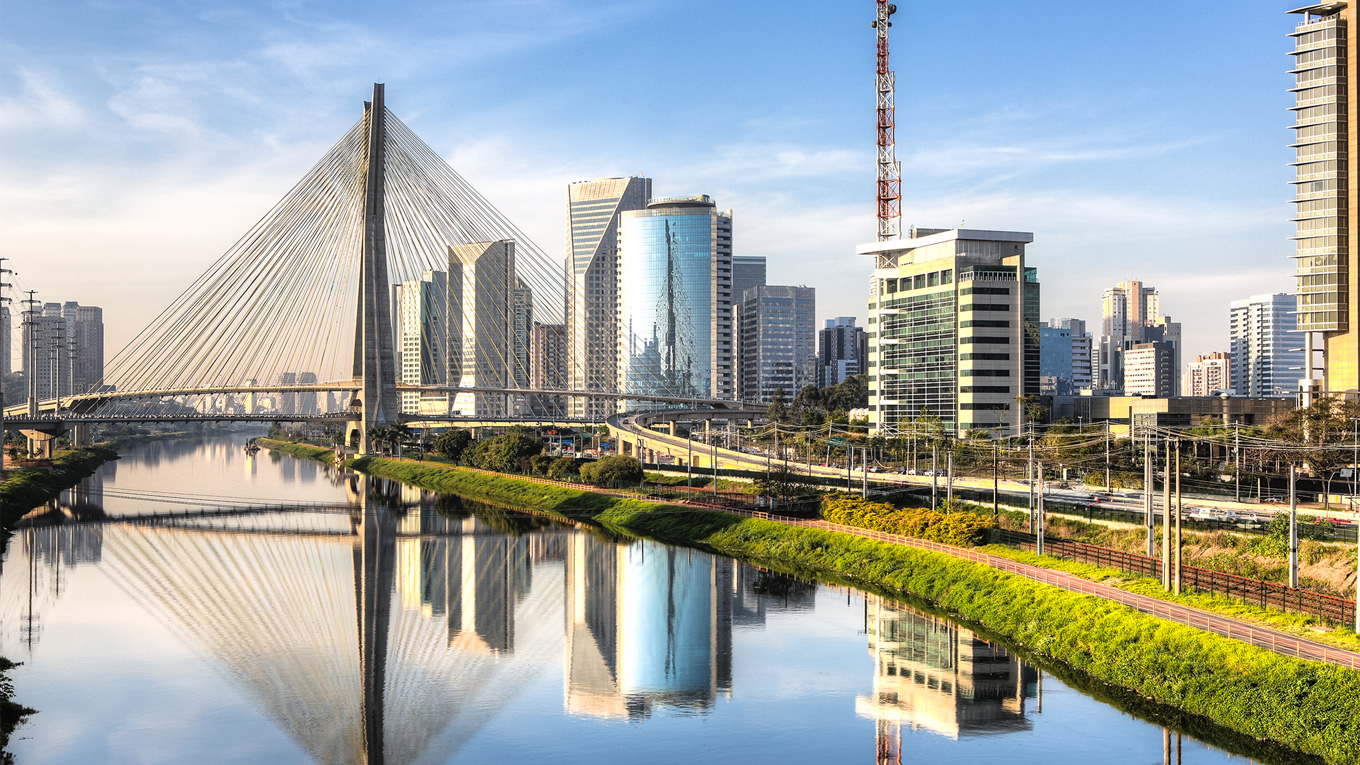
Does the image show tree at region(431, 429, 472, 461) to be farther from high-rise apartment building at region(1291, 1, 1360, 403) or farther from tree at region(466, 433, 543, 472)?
high-rise apartment building at region(1291, 1, 1360, 403)

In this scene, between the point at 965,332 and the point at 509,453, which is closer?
the point at 965,332

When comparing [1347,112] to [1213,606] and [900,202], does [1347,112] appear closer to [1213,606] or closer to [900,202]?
[900,202]

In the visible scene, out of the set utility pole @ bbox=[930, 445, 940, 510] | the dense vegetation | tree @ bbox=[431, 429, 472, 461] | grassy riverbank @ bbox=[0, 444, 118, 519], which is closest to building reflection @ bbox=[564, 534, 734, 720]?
the dense vegetation

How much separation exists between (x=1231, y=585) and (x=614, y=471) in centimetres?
5104

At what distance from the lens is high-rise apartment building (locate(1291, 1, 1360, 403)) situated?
240 feet

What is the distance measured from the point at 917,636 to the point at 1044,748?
11.2 metres

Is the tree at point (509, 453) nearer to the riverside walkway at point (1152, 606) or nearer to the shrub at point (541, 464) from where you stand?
the shrub at point (541, 464)

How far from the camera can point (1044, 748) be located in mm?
27906

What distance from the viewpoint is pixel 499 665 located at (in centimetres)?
3734

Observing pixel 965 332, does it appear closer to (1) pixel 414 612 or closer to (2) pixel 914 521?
(2) pixel 914 521

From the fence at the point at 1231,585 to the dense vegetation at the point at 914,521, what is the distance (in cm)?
235

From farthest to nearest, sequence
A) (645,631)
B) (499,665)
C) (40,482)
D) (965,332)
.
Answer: (40,482) → (965,332) → (645,631) → (499,665)

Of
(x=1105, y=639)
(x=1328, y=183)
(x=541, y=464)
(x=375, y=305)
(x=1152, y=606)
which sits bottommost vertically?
(x=1105, y=639)

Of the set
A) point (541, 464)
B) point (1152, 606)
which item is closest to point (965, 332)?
point (541, 464)
